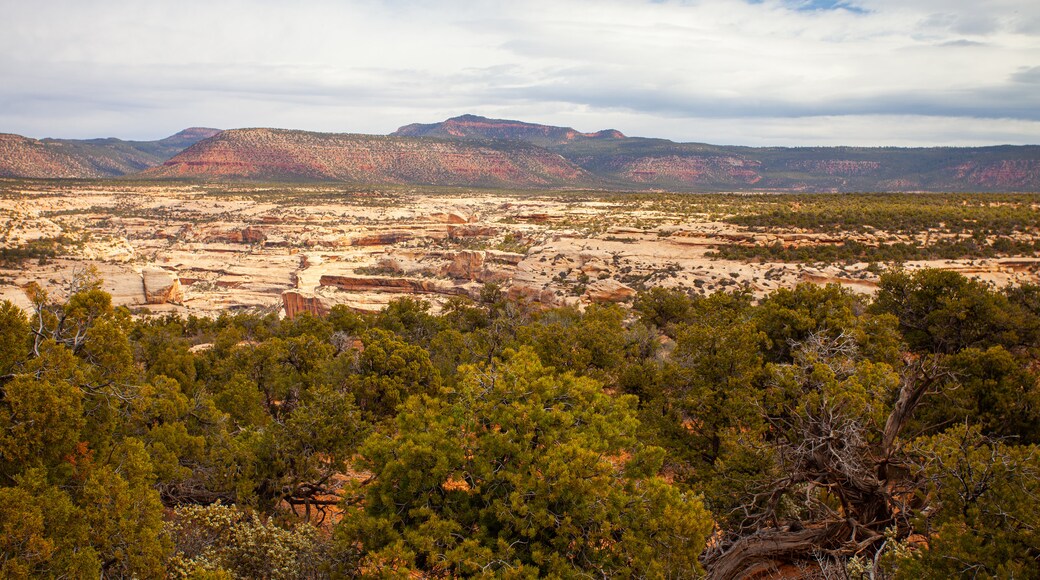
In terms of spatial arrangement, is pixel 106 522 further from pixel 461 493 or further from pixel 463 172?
pixel 463 172

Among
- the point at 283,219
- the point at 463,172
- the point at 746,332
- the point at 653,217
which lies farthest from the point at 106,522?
the point at 463,172

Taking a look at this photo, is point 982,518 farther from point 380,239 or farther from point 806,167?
point 806,167

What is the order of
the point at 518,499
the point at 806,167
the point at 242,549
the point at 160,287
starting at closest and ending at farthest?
Answer: the point at 518,499
the point at 242,549
the point at 160,287
the point at 806,167

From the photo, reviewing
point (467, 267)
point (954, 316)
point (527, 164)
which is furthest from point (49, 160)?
point (954, 316)

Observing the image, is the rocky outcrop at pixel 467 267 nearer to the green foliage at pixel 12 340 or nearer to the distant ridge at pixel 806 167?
the green foliage at pixel 12 340

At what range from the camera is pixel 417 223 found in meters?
66.4

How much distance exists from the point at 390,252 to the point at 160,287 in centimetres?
1846

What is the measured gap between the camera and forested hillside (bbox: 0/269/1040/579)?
272 inches

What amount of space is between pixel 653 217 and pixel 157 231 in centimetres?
5628

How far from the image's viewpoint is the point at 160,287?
39688mm

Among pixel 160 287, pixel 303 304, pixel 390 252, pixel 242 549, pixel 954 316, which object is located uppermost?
pixel 954 316

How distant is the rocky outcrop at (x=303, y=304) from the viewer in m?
34.7

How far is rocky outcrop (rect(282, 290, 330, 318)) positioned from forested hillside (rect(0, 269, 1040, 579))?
21.5 metres

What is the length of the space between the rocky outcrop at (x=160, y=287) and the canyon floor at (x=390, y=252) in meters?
0.12
